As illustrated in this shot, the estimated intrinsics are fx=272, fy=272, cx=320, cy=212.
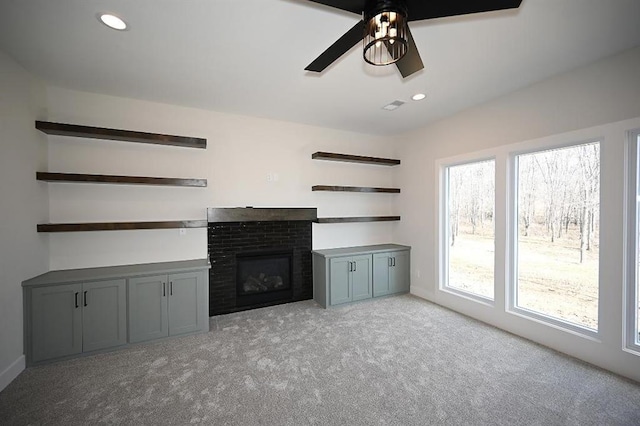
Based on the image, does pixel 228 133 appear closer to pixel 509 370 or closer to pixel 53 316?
pixel 53 316

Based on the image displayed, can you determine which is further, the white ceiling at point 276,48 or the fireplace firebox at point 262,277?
the fireplace firebox at point 262,277

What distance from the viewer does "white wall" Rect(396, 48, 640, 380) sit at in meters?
2.43

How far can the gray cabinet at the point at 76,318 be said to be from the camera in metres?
2.63

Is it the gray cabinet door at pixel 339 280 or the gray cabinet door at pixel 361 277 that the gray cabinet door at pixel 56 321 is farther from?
the gray cabinet door at pixel 361 277

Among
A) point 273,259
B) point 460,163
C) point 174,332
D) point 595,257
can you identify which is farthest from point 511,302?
point 174,332

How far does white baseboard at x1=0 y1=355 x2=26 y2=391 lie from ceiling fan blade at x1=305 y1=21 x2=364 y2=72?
357 cm

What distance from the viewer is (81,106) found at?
10.4ft

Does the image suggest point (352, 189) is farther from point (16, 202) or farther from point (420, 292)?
point (16, 202)

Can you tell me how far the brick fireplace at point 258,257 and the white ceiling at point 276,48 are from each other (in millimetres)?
1597

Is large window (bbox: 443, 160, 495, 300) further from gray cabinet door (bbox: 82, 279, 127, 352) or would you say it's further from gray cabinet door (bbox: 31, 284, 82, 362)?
gray cabinet door (bbox: 31, 284, 82, 362)

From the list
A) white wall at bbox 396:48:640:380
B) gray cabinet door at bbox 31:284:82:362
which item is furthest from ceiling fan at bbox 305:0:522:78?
gray cabinet door at bbox 31:284:82:362

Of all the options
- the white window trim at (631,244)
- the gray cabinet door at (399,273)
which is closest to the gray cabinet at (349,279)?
the gray cabinet door at (399,273)

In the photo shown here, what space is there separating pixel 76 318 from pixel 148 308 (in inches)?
24.3

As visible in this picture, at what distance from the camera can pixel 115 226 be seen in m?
3.07
